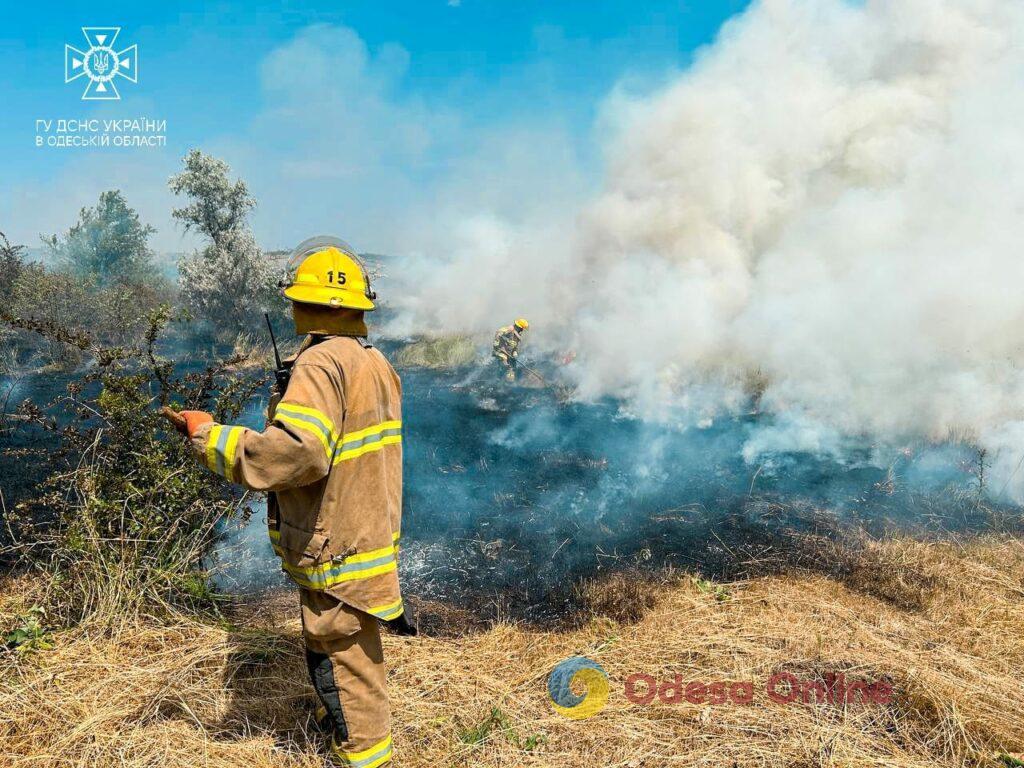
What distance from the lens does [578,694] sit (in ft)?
10.3

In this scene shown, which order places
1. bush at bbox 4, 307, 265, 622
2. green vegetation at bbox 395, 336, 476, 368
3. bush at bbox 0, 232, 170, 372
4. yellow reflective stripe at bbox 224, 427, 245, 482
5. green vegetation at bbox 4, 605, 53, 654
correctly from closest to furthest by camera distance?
yellow reflective stripe at bbox 224, 427, 245, 482, green vegetation at bbox 4, 605, 53, 654, bush at bbox 4, 307, 265, 622, bush at bbox 0, 232, 170, 372, green vegetation at bbox 395, 336, 476, 368

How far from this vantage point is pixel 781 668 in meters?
3.24

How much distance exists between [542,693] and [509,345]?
10408mm

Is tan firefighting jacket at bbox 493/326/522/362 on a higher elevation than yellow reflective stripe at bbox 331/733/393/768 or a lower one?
higher

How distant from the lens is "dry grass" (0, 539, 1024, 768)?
8.60 feet

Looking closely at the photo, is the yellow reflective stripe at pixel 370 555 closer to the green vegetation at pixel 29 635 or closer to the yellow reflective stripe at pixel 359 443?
the yellow reflective stripe at pixel 359 443

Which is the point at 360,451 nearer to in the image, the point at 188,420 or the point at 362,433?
the point at 362,433

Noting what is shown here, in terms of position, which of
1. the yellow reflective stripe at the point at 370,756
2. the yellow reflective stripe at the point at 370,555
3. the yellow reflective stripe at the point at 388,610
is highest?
the yellow reflective stripe at the point at 370,555

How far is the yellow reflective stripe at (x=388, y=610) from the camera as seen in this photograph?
2.33m

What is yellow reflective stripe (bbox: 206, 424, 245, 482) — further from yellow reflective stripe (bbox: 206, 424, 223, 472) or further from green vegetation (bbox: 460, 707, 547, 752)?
green vegetation (bbox: 460, 707, 547, 752)

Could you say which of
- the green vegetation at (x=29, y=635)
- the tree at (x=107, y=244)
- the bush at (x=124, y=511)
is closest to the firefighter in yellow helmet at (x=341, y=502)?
the bush at (x=124, y=511)

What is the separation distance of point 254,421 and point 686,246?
12087 mm

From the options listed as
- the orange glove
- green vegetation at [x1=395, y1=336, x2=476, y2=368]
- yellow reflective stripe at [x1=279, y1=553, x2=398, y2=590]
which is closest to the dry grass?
yellow reflective stripe at [x1=279, y1=553, x2=398, y2=590]

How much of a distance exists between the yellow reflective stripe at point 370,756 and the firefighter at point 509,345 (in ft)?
35.9
